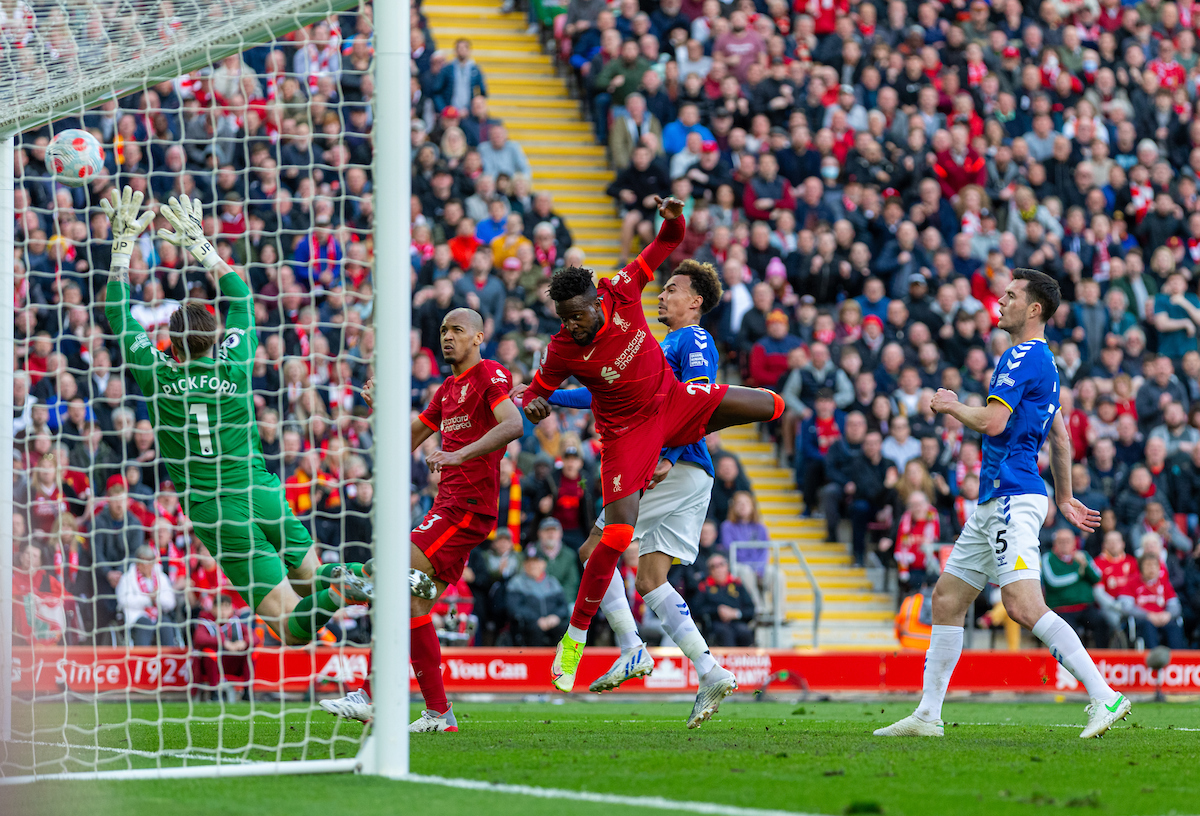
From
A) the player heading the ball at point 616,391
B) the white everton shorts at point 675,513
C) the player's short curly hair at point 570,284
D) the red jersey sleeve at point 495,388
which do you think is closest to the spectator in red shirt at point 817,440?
the white everton shorts at point 675,513

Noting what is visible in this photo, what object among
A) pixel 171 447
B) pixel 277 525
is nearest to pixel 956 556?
pixel 277 525

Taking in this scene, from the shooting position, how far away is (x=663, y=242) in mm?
8617

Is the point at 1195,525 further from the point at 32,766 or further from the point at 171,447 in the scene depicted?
the point at 32,766

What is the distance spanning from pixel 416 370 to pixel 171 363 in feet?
24.8

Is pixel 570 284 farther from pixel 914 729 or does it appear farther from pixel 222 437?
pixel 914 729

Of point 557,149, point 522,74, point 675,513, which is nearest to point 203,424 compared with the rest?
point 675,513

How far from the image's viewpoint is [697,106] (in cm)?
1989

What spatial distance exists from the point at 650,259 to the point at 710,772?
10.8ft

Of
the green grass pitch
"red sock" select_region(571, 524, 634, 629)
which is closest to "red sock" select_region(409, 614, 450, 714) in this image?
the green grass pitch

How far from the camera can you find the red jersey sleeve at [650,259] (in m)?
8.55

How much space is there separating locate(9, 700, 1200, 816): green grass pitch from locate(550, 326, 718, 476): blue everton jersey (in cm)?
168

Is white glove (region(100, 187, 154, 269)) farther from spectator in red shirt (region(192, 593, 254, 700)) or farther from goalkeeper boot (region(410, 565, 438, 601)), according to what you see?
spectator in red shirt (region(192, 593, 254, 700))

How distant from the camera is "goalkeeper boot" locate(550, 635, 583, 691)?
8474mm

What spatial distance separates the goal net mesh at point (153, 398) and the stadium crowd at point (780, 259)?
116 mm
